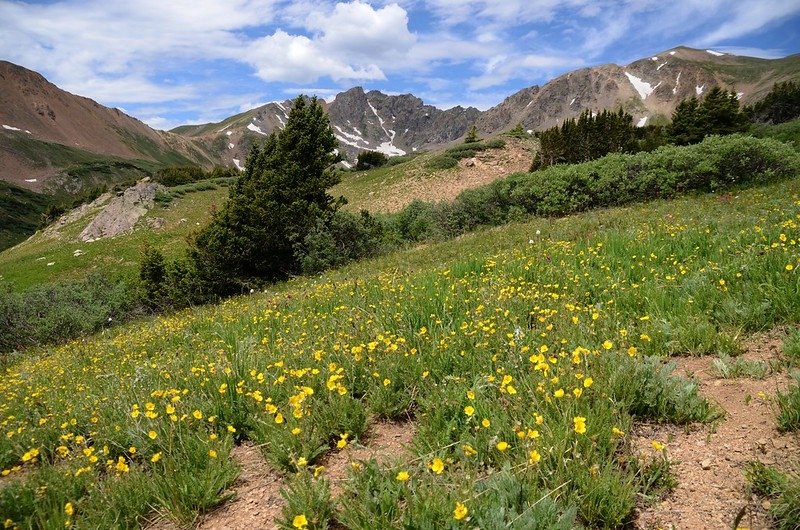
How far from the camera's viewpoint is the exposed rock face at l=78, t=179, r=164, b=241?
3356 centimetres

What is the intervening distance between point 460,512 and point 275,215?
16.6 m

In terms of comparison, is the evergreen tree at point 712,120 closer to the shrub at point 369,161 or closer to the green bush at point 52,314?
the shrub at point 369,161

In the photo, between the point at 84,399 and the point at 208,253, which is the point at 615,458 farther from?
the point at 208,253

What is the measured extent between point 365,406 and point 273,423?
795 mm

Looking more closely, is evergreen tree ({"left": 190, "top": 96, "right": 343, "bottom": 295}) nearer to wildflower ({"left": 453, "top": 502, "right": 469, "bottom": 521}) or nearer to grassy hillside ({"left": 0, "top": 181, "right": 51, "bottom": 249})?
wildflower ({"left": 453, "top": 502, "right": 469, "bottom": 521})

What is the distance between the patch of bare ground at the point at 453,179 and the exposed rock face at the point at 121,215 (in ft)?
64.0

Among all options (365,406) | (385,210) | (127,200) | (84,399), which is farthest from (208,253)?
(127,200)

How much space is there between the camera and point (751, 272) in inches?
180

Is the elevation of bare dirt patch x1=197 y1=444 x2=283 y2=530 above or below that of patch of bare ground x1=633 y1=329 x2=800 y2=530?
below

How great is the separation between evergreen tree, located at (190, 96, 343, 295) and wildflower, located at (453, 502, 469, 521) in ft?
52.3

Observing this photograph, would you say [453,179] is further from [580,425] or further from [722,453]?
[580,425]

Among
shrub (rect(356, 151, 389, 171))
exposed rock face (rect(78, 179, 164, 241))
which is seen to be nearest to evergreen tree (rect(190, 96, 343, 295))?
exposed rock face (rect(78, 179, 164, 241))

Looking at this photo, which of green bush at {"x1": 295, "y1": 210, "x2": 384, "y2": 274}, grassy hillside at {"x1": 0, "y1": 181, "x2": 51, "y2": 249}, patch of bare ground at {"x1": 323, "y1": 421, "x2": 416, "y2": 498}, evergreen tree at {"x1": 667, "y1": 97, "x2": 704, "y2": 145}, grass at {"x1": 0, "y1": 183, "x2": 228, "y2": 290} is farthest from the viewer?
grassy hillside at {"x1": 0, "y1": 181, "x2": 51, "y2": 249}

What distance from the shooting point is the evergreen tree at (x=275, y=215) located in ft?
57.3
